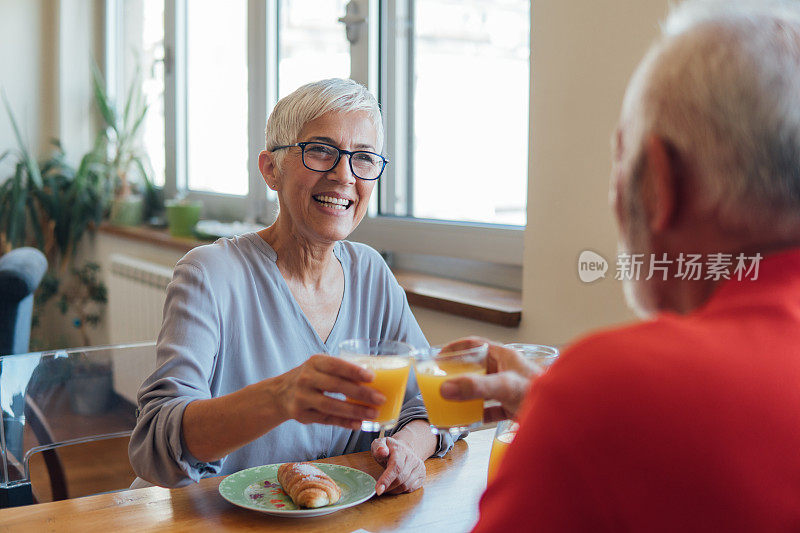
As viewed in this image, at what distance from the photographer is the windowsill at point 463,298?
2.07 meters

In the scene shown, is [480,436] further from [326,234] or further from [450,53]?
[450,53]

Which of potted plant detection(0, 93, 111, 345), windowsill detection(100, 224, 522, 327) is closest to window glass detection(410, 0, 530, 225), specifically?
windowsill detection(100, 224, 522, 327)

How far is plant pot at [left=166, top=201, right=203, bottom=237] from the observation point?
3826 millimetres

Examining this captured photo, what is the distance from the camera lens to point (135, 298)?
4.01m

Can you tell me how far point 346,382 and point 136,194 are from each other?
4.13 metres

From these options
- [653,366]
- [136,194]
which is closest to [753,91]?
[653,366]

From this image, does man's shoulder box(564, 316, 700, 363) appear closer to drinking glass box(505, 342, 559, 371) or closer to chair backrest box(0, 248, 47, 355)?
drinking glass box(505, 342, 559, 371)

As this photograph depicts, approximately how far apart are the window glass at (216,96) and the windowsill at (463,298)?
152 cm

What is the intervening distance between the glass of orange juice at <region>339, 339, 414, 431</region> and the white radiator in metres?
2.70

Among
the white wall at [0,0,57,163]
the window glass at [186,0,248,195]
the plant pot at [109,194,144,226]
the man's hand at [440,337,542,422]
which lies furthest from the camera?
the white wall at [0,0,57,163]

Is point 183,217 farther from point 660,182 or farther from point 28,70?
point 660,182

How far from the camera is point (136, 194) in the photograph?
479cm

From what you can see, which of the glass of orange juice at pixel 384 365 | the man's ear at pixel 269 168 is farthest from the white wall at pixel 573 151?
the glass of orange juice at pixel 384 365

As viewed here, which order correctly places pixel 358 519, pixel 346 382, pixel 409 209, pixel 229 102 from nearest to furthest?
pixel 346 382 → pixel 358 519 → pixel 409 209 → pixel 229 102
